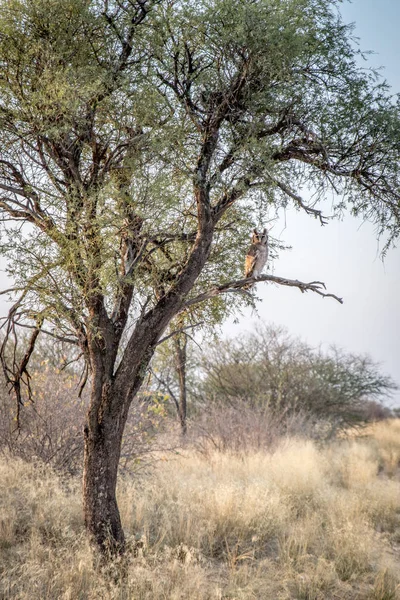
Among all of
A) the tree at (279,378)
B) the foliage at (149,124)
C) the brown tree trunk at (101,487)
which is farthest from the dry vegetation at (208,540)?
the tree at (279,378)

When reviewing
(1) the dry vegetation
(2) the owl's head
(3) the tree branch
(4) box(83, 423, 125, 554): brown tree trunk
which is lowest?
(1) the dry vegetation

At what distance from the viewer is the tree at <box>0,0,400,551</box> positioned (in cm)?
492

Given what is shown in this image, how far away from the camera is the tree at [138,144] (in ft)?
16.1

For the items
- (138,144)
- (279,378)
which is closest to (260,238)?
(138,144)

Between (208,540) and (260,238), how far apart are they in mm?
3724

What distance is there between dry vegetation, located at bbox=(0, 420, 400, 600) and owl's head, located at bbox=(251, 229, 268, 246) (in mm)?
3298

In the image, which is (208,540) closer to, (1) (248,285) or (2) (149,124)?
(1) (248,285)

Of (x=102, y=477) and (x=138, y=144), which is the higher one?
(x=138, y=144)

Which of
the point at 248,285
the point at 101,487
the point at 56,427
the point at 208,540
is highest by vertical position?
the point at 248,285

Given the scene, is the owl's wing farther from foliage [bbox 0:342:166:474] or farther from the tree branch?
foliage [bbox 0:342:166:474]

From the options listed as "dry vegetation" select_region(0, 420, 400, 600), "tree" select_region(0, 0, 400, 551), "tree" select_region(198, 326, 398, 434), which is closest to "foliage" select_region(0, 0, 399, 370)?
"tree" select_region(0, 0, 400, 551)

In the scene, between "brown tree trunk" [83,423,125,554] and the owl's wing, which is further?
the owl's wing

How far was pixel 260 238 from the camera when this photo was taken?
544 cm

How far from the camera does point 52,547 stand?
541 cm
